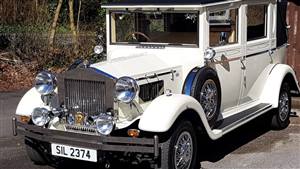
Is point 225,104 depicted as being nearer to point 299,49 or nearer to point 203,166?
point 203,166

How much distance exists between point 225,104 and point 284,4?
2.48 meters

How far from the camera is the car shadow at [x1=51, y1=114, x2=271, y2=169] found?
19.5ft

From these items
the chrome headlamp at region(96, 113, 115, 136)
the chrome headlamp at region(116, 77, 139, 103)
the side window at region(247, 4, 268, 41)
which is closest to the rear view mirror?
the side window at region(247, 4, 268, 41)

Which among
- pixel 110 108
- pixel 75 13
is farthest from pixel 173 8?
pixel 75 13

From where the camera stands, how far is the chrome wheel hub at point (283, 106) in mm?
7395

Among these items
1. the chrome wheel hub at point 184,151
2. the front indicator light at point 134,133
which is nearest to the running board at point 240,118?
the chrome wheel hub at point 184,151

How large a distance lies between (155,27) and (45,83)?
1.62 meters

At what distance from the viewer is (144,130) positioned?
484cm

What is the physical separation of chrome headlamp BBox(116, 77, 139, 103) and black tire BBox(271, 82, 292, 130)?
2969 mm

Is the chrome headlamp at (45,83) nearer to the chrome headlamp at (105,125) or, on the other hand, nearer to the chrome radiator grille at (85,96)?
the chrome radiator grille at (85,96)

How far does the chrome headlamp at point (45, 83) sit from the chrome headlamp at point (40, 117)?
0.28 meters

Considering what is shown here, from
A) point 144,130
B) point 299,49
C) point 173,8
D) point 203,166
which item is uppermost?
point 173,8

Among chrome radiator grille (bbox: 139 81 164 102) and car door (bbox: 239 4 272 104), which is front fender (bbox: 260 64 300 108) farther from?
chrome radiator grille (bbox: 139 81 164 102)

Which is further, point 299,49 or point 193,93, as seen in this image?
point 299,49
